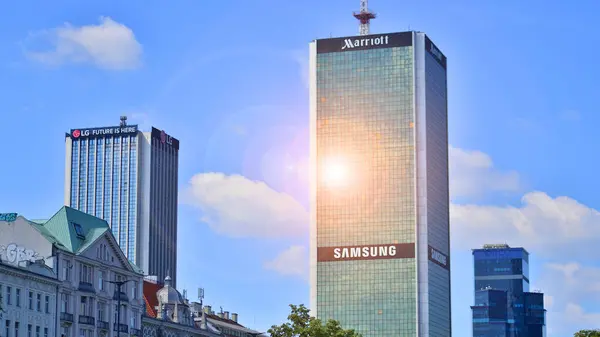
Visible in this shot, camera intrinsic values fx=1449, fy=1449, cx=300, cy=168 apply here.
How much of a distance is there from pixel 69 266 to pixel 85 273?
4880mm

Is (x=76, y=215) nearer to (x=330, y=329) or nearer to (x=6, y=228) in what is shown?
(x=6, y=228)

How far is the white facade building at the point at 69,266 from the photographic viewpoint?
182 meters

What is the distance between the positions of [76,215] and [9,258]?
74.6 feet

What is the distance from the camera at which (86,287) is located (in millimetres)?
192750

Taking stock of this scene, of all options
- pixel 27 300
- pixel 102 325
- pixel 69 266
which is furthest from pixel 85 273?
pixel 27 300

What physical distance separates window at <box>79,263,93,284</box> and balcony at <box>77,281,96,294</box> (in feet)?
1.59

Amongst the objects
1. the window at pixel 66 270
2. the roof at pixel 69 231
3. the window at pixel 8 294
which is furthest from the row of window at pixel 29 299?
the roof at pixel 69 231

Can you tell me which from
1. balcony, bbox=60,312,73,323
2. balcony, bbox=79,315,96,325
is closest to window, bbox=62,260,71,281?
balcony, bbox=60,312,73,323

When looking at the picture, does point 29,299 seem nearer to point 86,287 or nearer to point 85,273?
point 86,287

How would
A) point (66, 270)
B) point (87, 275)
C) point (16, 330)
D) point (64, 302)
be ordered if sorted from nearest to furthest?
1. point (16, 330)
2. point (64, 302)
3. point (66, 270)
4. point (87, 275)

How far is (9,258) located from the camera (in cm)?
17662

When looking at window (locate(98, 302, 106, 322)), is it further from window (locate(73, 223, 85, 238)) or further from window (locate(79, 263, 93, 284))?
window (locate(73, 223, 85, 238))

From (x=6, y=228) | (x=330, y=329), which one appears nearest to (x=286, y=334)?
(x=330, y=329)

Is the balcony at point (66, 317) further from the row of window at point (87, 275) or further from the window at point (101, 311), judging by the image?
the window at point (101, 311)
